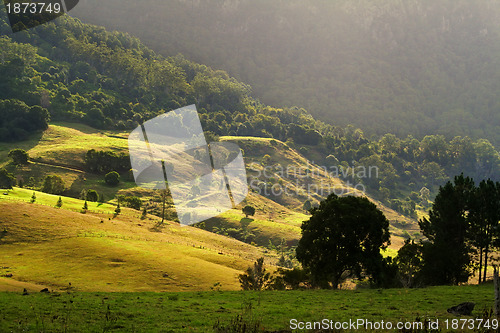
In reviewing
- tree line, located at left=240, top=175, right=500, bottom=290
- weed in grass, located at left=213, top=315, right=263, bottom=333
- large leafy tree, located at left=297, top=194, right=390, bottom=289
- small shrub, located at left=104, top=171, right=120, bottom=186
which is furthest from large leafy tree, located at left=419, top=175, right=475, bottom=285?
small shrub, located at left=104, top=171, right=120, bottom=186

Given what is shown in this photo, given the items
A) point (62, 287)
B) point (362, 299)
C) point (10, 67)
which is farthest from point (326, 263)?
point (10, 67)

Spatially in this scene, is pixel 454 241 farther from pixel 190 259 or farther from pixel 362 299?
pixel 190 259

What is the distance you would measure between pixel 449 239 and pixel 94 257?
47271mm

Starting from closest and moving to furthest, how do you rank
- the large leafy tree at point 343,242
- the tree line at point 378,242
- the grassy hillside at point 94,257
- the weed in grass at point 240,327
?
the weed in grass at point 240,327 → the grassy hillside at point 94,257 → the large leafy tree at point 343,242 → the tree line at point 378,242

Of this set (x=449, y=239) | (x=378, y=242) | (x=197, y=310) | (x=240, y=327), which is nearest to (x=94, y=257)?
(x=197, y=310)

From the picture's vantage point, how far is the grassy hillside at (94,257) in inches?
1554

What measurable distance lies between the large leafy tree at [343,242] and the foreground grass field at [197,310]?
35.3 ft

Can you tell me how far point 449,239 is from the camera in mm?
51312

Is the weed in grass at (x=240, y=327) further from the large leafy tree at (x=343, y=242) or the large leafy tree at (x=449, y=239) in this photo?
the large leafy tree at (x=449, y=239)

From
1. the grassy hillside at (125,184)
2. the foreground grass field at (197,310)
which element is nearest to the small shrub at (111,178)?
the grassy hillside at (125,184)

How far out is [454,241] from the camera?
167ft

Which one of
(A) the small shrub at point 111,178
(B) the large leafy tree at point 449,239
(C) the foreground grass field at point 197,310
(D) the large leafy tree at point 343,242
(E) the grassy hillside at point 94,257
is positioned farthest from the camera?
(A) the small shrub at point 111,178

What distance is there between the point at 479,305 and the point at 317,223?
21427mm

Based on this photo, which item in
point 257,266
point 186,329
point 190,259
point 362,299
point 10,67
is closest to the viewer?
point 186,329
